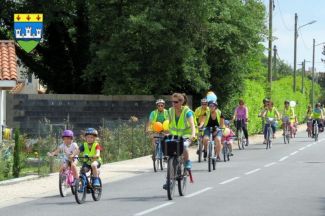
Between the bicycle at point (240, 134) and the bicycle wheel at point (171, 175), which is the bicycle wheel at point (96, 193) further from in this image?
the bicycle at point (240, 134)

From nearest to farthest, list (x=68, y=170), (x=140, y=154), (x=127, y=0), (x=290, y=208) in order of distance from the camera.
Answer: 1. (x=290, y=208)
2. (x=68, y=170)
3. (x=140, y=154)
4. (x=127, y=0)

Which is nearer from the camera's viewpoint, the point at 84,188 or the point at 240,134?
the point at 84,188

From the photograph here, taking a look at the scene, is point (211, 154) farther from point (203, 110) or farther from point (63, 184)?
point (63, 184)

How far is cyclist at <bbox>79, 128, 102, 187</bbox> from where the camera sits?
14195 millimetres

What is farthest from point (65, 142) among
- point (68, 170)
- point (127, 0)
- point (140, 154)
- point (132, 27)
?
point (127, 0)

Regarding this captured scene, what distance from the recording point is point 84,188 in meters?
13.9

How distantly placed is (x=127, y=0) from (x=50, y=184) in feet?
54.1

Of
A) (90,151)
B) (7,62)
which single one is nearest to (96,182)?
(90,151)

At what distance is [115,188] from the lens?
16.7 m

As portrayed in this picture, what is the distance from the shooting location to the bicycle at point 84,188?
45.3ft

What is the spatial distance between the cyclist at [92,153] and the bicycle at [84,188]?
64mm

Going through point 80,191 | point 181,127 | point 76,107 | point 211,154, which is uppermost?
point 76,107

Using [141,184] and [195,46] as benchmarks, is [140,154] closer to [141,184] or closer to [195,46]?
[195,46]

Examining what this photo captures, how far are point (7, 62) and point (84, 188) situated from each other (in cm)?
1732
